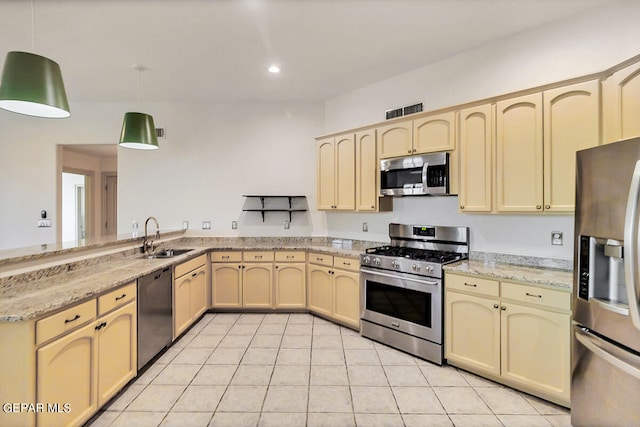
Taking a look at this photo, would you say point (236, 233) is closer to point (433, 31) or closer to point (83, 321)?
point (83, 321)

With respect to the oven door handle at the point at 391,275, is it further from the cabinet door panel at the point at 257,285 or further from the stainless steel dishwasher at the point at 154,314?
the stainless steel dishwasher at the point at 154,314

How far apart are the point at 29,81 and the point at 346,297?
10.4ft

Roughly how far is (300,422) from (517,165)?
2517 mm

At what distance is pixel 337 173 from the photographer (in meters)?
3.98

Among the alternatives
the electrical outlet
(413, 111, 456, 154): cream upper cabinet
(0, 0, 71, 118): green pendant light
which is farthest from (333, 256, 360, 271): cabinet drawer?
(0, 0, 71, 118): green pendant light

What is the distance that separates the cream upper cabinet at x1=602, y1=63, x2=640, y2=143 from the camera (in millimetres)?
1962

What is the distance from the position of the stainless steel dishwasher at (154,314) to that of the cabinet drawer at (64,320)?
569mm

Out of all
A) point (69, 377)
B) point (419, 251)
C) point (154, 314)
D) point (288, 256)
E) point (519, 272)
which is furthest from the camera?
point (288, 256)

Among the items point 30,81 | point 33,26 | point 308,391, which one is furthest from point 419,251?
point 33,26

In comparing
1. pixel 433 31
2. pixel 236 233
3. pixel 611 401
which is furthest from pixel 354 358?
pixel 433 31

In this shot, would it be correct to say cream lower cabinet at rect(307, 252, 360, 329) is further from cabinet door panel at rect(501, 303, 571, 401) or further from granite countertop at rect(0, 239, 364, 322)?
cabinet door panel at rect(501, 303, 571, 401)

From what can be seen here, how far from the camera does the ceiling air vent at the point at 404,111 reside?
3522mm

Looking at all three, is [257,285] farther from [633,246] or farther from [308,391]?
[633,246]

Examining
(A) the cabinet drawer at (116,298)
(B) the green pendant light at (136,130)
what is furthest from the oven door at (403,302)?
(B) the green pendant light at (136,130)
